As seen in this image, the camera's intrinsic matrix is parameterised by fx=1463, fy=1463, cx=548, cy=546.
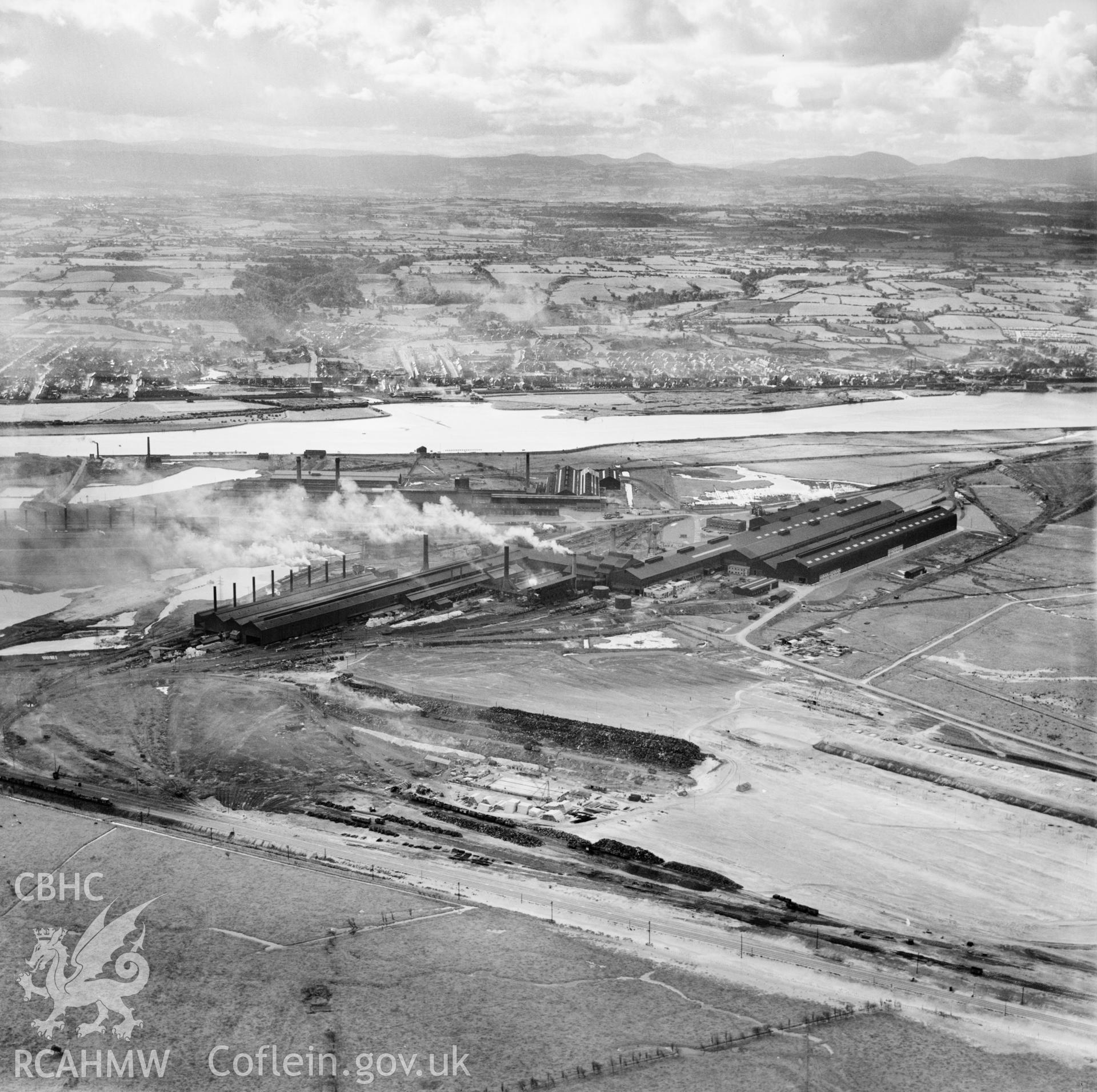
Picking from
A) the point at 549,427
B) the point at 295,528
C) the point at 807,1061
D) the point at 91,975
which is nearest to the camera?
the point at 807,1061

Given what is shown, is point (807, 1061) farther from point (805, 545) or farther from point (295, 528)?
point (295, 528)

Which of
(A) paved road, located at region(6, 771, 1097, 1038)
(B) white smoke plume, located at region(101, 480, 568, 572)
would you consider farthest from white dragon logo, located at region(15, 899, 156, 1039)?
(B) white smoke plume, located at region(101, 480, 568, 572)

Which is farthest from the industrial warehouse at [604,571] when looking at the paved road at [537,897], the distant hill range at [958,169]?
the distant hill range at [958,169]

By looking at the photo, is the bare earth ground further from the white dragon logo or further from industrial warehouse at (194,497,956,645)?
the white dragon logo

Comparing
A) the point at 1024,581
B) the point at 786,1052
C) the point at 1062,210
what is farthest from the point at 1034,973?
the point at 1062,210

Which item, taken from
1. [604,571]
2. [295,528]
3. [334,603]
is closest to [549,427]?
[295,528]

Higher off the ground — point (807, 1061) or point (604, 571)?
point (604, 571)
